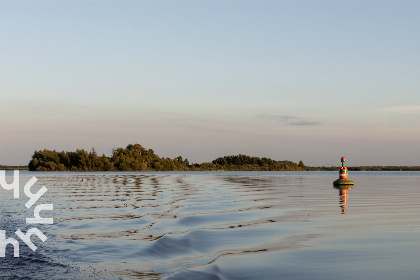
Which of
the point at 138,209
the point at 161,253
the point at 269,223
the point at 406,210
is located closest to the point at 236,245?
the point at 161,253

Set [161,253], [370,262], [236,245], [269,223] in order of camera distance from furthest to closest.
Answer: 1. [269,223]
2. [236,245]
3. [161,253]
4. [370,262]

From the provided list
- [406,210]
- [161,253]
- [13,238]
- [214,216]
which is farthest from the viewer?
[406,210]

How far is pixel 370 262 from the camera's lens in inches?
325

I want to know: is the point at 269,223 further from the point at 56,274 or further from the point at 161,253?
the point at 56,274

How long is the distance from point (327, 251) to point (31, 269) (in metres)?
5.70

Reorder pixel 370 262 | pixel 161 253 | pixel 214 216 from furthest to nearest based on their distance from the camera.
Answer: pixel 214 216 → pixel 161 253 → pixel 370 262

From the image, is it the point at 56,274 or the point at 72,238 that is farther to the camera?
the point at 72,238

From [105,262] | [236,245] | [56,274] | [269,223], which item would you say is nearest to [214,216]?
[269,223]

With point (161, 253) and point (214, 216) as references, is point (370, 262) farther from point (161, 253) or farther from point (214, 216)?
point (214, 216)

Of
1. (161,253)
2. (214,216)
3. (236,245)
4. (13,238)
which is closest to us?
(161,253)

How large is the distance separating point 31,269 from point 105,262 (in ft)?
4.15

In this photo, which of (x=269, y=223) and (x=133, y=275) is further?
(x=269, y=223)

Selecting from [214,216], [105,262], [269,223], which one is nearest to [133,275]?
[105,262]

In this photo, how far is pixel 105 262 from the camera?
27.1ft
